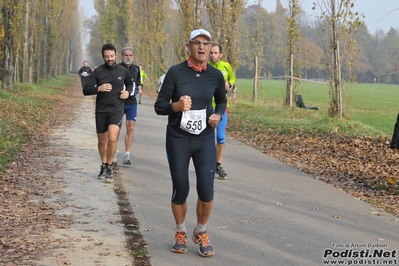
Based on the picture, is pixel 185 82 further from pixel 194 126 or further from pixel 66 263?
pixel 66 263

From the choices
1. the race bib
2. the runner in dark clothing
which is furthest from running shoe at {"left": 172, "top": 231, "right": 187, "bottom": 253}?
the runner in dark clothing

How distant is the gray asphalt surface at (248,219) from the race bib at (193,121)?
1156mm

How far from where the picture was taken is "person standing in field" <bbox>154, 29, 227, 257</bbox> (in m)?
5.97

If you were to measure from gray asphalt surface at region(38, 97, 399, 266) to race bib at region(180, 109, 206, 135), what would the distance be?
1156 millimetres

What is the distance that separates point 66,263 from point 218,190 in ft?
13.7

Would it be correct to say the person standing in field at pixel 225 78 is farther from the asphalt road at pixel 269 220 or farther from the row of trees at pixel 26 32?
the row of trees at pixel 26 32

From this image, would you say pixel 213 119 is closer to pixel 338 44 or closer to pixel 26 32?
pixel 338 44

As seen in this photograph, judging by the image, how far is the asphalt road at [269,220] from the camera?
6.09 meters

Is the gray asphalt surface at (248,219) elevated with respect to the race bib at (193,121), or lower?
lower

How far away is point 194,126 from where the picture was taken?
6012 mm

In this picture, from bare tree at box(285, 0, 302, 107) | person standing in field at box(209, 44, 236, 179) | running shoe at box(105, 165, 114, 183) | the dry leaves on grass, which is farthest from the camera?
bare tree at box(285, 0, 302, 107)

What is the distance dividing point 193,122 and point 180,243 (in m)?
1.14

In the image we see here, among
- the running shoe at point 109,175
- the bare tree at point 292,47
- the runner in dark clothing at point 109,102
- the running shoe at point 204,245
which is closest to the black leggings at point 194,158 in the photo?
the running shoe at point 204,245

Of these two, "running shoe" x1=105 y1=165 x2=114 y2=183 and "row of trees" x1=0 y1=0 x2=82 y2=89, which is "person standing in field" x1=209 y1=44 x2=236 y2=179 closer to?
"running shoe" x1=105 y1=165 x2=114 y2=183
